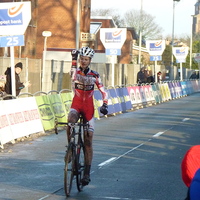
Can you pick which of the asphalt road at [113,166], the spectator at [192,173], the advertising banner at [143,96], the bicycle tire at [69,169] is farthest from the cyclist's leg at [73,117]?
the advertising banner at [143,96]

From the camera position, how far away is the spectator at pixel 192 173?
7.86 feet

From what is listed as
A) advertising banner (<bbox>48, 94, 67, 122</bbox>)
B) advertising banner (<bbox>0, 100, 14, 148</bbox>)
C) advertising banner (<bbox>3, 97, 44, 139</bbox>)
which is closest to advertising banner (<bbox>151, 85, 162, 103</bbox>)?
advertising banner (<bbox>48, 94, 67, 122</bbox>)

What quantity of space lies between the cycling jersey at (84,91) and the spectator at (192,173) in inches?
191

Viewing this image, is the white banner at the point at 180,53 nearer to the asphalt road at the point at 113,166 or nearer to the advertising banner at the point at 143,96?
the advertising banner at the point at 143,96

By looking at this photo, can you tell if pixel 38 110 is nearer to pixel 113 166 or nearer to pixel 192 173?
pixel 113 166

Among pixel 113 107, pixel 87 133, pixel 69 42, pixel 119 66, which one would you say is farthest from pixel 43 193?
pixel 69 42

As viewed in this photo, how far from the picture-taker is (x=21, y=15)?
44.4ft

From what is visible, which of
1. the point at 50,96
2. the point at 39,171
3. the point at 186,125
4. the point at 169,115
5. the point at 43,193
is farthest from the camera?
the point at 169,115

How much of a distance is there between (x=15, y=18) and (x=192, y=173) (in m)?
11.7

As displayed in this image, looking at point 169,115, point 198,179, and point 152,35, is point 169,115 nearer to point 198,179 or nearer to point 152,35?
point 198,179

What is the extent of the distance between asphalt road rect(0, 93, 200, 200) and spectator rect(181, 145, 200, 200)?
4.50 metres

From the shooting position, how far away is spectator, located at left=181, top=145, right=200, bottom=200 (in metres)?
2.39

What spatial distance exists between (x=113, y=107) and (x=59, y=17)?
33.3 meters

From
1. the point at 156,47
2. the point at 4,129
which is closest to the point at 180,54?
the point at 156,47
